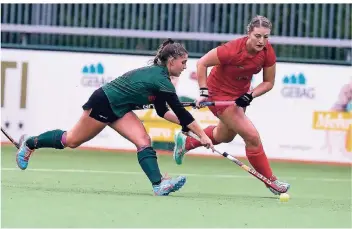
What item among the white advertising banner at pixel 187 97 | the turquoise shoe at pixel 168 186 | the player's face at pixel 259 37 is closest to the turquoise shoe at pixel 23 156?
the turquoise shoe at pixel 168 186

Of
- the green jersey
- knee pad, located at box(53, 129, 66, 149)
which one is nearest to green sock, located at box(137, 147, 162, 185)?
the green jersey

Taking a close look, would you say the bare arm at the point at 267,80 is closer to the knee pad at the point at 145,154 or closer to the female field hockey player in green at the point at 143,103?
the female field hockey player in green at the point at 143,103

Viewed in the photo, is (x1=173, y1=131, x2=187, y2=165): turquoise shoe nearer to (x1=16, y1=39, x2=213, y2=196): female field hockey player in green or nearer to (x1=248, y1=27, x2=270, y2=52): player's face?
(x1=16, y1=39, x2=213, y2=196): female field hockey player in green

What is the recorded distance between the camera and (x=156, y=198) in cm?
913

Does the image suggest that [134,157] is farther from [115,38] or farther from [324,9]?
[324,9]

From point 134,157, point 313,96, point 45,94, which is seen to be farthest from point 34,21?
point 313,96

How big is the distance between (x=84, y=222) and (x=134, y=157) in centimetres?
673

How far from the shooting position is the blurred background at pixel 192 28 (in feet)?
51.5

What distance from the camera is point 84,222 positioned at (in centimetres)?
736

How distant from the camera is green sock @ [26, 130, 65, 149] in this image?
9.98 m

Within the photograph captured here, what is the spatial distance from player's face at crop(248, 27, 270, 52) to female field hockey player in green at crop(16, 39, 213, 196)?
2.13ft

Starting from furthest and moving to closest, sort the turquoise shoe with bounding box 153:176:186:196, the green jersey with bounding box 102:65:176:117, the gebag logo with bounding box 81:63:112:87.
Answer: the gebag logo with bounding box 81:63:112:87 < the green jersey with bounding box 102:65:176:117 < the turquoise shoe with bounding box 153:176:186:196

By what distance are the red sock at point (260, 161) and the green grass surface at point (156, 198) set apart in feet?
0.65

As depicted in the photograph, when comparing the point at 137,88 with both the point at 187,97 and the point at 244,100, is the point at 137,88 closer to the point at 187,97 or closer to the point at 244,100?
the point at 244,100
